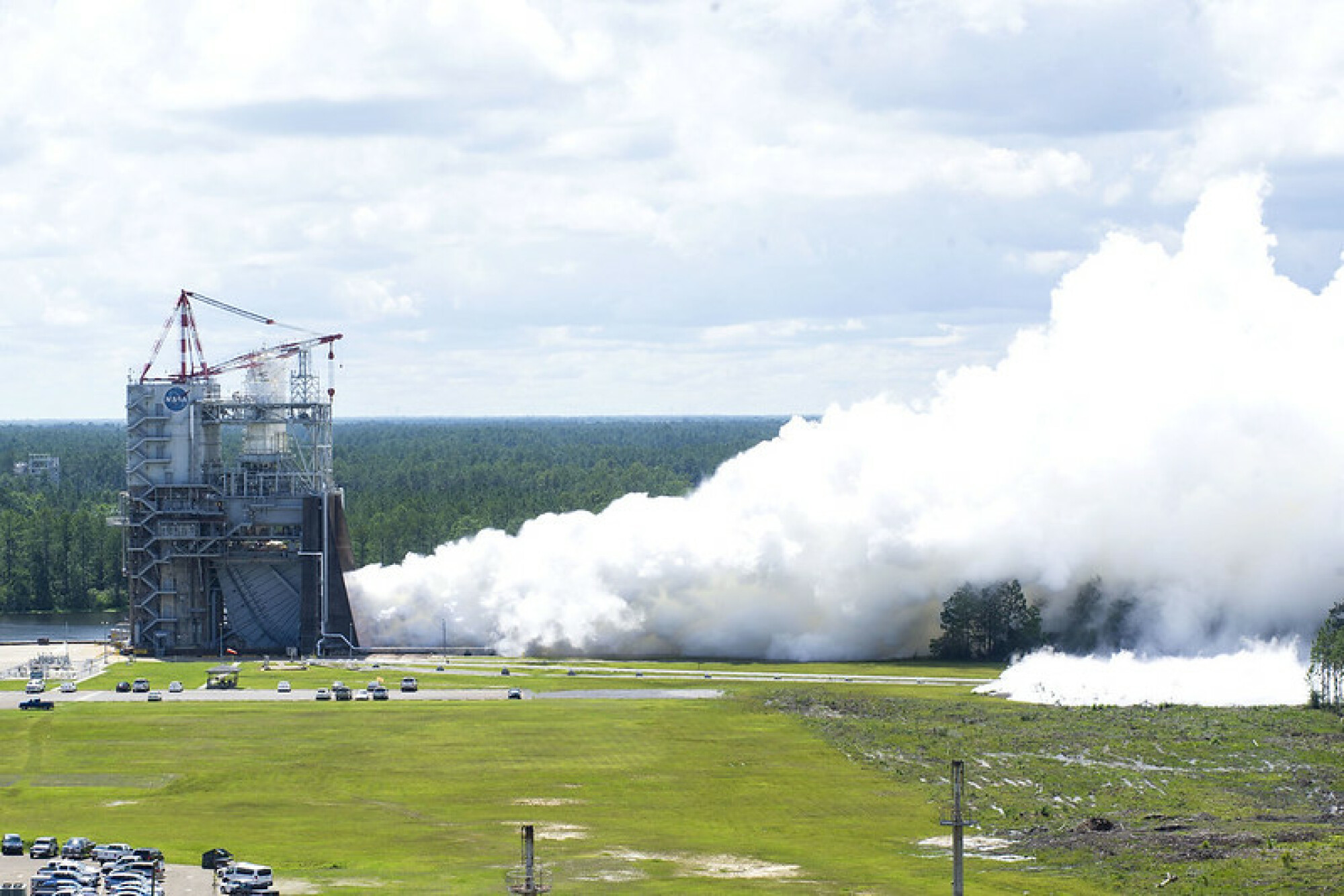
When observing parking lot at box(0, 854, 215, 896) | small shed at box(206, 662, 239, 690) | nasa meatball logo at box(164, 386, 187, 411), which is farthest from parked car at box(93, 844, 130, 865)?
nasa meatball logo at box(164, 386, 187, 411)

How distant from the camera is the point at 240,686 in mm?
159875

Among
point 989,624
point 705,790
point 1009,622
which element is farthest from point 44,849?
point 1009,622

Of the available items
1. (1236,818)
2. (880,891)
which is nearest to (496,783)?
(880,891)

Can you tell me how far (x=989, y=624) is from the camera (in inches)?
7023

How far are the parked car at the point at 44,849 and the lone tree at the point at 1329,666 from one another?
301ft

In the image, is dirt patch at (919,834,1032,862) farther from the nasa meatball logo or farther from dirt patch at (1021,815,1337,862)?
the nasa meatball logo

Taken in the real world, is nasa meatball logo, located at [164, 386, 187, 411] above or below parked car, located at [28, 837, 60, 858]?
above

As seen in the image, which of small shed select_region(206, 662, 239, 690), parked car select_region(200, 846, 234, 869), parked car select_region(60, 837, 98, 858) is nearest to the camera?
parked car select_region(200, 846, 234, 869)

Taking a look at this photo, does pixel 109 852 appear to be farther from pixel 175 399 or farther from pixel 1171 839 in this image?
pixel 175 399

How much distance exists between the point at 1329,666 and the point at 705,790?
54379mm

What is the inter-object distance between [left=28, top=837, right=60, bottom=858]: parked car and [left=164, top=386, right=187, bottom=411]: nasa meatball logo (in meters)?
96.1

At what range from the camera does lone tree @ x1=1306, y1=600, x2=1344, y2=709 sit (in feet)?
461

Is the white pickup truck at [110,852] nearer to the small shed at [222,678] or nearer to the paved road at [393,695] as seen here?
the paved road at [393,695]

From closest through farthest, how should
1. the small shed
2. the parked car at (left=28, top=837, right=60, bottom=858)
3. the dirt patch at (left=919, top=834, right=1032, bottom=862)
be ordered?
the parked car at (left=28, top=837, right=60, bottom=858) < the dirt patch at (left=919, top=834, right=1032, bottom=862) < the small shed
